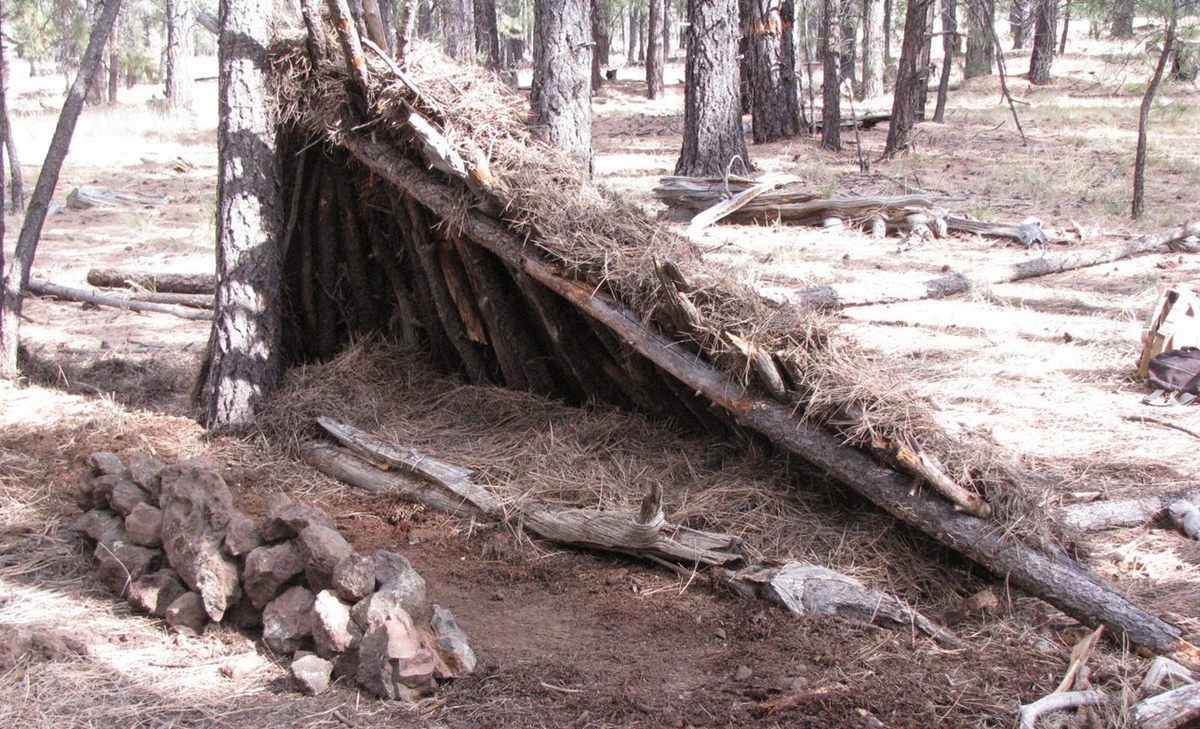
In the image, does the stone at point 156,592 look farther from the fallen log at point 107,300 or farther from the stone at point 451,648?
the fallen log at point 107,300

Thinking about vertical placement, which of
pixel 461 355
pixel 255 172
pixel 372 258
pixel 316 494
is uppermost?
pixel 255 172

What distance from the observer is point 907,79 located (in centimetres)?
1410

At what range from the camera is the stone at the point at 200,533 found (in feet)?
12.5

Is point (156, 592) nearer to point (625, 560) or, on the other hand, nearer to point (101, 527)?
point (101, 527)

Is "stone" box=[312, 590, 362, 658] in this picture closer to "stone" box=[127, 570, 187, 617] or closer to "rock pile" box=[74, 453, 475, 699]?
"rock pile" box=[74, 453, 475, 699]

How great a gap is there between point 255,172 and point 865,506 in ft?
12.7

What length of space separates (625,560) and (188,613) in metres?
1.79

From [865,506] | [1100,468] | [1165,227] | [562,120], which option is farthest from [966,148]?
[865,506]

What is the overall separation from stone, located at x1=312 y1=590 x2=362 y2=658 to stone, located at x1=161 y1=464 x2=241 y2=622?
52cm

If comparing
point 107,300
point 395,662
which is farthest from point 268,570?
point 107,300

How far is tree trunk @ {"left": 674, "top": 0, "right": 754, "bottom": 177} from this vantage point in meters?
11.6

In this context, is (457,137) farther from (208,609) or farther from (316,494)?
(208,609)

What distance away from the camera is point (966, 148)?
15.6 metres

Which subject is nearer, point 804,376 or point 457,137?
point 804,376
